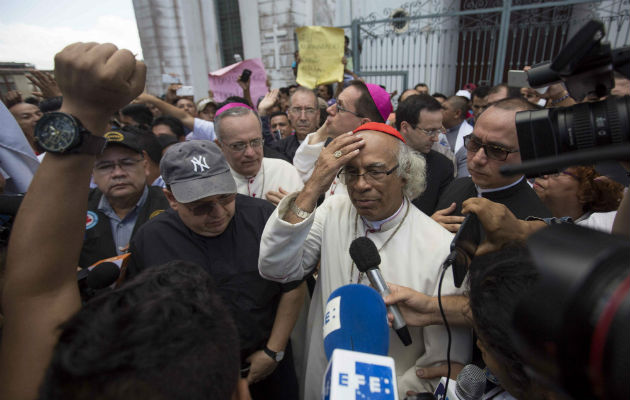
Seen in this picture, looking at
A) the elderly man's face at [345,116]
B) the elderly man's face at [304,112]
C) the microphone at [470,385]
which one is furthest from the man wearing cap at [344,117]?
the microphone at [470,385]

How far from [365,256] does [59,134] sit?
1.12m

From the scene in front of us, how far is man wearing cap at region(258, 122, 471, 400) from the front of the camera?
5.40 ft

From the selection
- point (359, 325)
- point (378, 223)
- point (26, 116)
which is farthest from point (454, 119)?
point (26, 116)

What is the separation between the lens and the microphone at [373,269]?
1213mm

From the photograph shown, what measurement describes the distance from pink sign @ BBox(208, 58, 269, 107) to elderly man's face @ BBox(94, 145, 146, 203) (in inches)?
180

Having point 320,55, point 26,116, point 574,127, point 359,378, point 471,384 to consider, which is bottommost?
point 471,384

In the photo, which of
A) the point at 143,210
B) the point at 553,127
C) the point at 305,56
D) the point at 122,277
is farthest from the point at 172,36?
the point at 553,127

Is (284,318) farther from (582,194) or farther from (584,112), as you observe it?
(582,194)

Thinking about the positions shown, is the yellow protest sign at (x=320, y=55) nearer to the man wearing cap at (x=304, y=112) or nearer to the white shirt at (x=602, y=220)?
the man wearing cap at (x=304, y=112)

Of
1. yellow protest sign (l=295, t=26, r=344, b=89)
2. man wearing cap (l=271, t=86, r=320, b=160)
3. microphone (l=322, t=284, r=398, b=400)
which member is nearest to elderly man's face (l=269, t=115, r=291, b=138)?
yellow protest sign (l=295, t=26, r=344, b=89)

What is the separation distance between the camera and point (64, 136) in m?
0.80

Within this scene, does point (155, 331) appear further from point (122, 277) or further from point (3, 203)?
point (122, 277)

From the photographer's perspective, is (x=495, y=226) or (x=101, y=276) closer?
(x=495, y=226)

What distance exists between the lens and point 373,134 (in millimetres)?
1914
